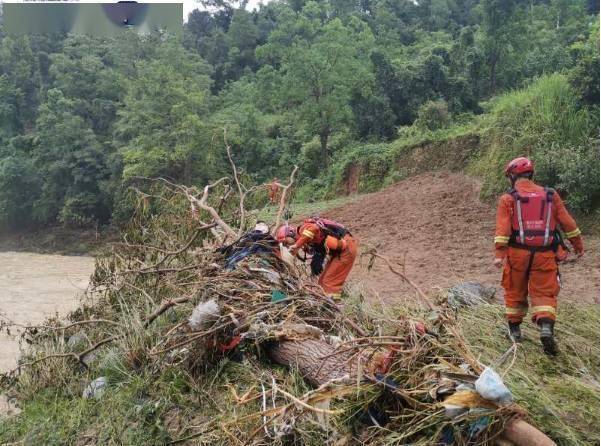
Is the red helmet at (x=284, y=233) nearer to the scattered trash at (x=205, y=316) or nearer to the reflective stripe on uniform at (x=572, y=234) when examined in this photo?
the scattered trash at (x=205, y=316)

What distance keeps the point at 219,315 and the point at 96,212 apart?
23.8 metres

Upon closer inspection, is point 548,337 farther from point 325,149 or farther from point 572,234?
point 325,149

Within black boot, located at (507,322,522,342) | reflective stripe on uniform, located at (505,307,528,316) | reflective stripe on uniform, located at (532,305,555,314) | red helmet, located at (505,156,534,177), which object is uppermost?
red helmet, located at (505,156,534,177)

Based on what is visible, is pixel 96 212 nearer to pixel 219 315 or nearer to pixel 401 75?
pixel 401 75

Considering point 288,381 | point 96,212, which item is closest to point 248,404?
point 288,381

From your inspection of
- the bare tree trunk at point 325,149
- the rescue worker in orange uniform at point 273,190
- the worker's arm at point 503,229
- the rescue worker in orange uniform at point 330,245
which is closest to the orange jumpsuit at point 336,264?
the rescue worker in orange uniform at point 330,245

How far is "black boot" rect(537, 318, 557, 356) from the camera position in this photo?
377cm

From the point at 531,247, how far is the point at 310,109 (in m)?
16.8

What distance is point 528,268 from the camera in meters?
3.95

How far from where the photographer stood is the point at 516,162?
13.3 ft

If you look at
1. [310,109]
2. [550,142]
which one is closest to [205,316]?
[550,142]

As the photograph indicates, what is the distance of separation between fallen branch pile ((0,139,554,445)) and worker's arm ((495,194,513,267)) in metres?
0.80

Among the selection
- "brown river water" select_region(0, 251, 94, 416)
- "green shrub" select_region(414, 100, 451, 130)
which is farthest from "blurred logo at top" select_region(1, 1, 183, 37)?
"green shrub" select_region(414, 100, 451, 130)

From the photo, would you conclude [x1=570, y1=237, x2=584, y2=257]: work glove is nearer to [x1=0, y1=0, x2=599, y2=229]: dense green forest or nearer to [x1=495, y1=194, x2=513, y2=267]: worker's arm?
[x1=495, y1=194, x2=513, y2=267]: worker's arm
